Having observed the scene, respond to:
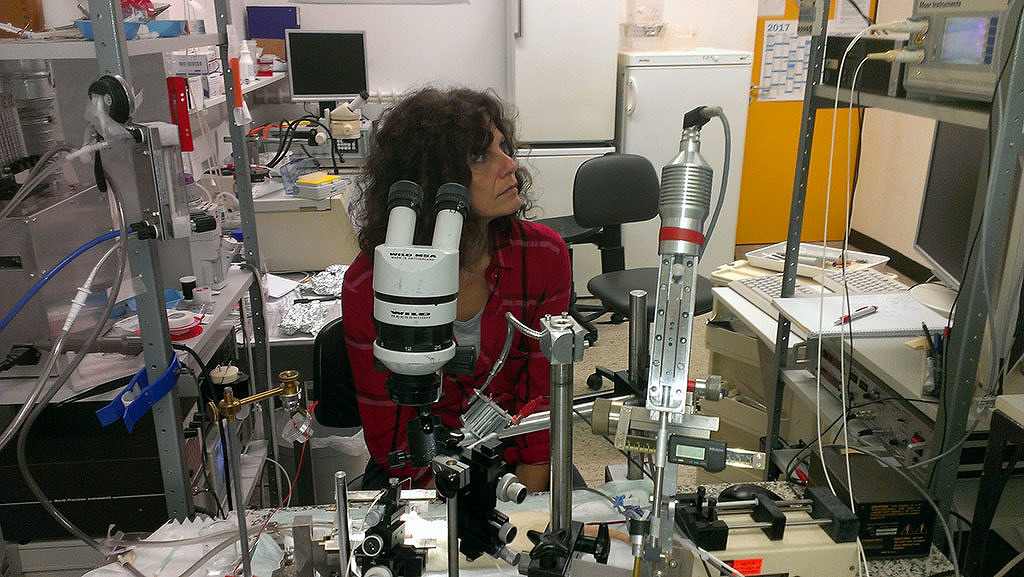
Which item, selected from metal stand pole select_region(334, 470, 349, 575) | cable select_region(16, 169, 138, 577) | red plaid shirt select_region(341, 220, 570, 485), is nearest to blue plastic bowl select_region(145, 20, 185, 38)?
cable select_region(16, 169, 138, 577)

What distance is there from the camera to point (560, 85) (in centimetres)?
368

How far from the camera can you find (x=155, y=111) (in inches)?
71.8

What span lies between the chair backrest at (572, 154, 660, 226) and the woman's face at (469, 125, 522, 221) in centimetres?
154

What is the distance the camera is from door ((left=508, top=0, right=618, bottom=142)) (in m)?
3.57

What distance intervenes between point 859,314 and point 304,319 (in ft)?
4.75

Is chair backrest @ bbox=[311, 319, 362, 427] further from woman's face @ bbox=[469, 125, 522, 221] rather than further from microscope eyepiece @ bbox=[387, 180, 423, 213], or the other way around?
microscope eyepiece @ bbox=[387, 180, 423, 213]

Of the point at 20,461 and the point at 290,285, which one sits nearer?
the point at 20,461

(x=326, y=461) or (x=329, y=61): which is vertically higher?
(x=329, y=61)

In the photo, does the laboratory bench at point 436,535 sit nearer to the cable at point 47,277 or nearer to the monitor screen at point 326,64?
the cable at point 47,277

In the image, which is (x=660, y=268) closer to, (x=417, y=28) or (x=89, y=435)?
(x=89, y=435)

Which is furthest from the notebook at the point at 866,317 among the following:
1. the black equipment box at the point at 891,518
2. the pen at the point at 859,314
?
the black equipment box at the point at 891,518

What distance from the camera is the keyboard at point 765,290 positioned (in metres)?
1.89

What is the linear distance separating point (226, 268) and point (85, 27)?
2.40 ft

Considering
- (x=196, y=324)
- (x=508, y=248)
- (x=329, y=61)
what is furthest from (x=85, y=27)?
(x=329, y=61)
